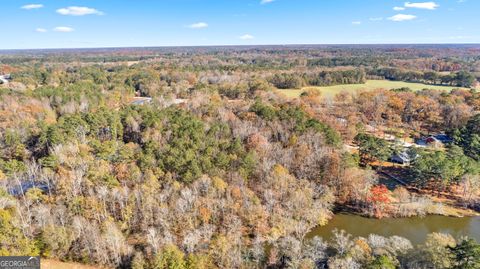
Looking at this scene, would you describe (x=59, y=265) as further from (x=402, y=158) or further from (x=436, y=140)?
(x=436, y=140)

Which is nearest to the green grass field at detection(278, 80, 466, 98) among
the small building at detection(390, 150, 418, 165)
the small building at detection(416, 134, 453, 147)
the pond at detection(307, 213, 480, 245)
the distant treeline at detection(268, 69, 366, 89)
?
the distant treeline at detection(268, 69, 366, 89)

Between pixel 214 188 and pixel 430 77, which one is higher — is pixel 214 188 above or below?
below

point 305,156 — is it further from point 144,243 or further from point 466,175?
point 144,243

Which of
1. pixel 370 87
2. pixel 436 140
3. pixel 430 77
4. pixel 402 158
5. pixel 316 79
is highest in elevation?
pixel 430 77

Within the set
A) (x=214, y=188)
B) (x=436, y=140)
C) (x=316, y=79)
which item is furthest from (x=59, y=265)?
(x=316, y=79)

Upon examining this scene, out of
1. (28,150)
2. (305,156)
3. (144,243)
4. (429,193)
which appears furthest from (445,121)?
(28,150)

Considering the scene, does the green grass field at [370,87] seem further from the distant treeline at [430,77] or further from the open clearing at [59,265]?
the open clearing at [59,265]

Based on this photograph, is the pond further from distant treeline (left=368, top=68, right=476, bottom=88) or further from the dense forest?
distant treeline (left=368, top=68, right=476, bottom=88)

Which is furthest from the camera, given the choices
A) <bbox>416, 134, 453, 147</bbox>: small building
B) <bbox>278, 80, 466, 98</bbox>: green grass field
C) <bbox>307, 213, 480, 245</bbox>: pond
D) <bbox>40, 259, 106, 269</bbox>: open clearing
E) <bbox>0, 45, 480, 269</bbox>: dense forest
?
<bbox>278, 80, 466, 98</bbox>: green grass field
